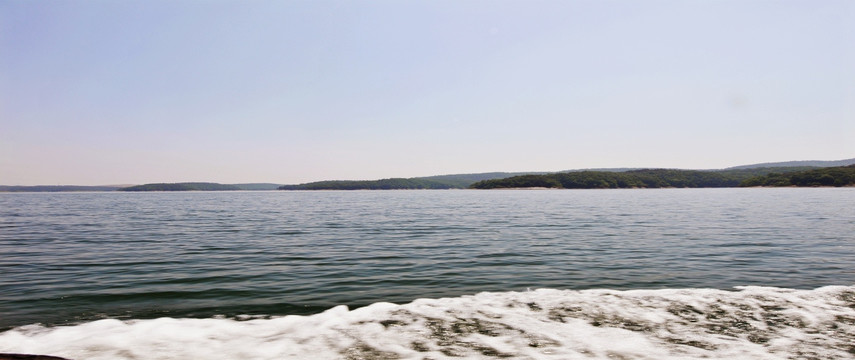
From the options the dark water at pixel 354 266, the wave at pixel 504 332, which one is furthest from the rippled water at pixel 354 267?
the wave at pixel 504 332

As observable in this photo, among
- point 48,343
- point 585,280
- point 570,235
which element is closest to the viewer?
point 48,343

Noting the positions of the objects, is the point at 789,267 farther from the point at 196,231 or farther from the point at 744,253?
the point at 196,231

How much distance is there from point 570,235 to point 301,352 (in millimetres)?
22312

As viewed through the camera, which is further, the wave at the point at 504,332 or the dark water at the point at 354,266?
the dark water at the point at 354,266

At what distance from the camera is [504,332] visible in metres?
8.89

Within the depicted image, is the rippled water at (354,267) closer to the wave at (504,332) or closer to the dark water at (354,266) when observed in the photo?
the dark water at (354,266)

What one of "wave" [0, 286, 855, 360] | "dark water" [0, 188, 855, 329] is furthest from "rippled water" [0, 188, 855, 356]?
"wave" [0, 286, 855, 360]

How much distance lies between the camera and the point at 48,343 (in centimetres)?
844

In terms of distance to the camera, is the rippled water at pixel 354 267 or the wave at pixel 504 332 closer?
the wave at pixel 504 332

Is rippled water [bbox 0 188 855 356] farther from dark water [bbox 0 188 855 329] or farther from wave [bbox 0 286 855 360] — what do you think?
wave [bbox 0 286 855 360]

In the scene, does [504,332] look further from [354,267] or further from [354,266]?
[354,266]

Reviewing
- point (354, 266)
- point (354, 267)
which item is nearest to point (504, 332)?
point (354, 267)

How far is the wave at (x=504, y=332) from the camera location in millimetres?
7801

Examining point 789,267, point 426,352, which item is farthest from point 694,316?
point 789,267
